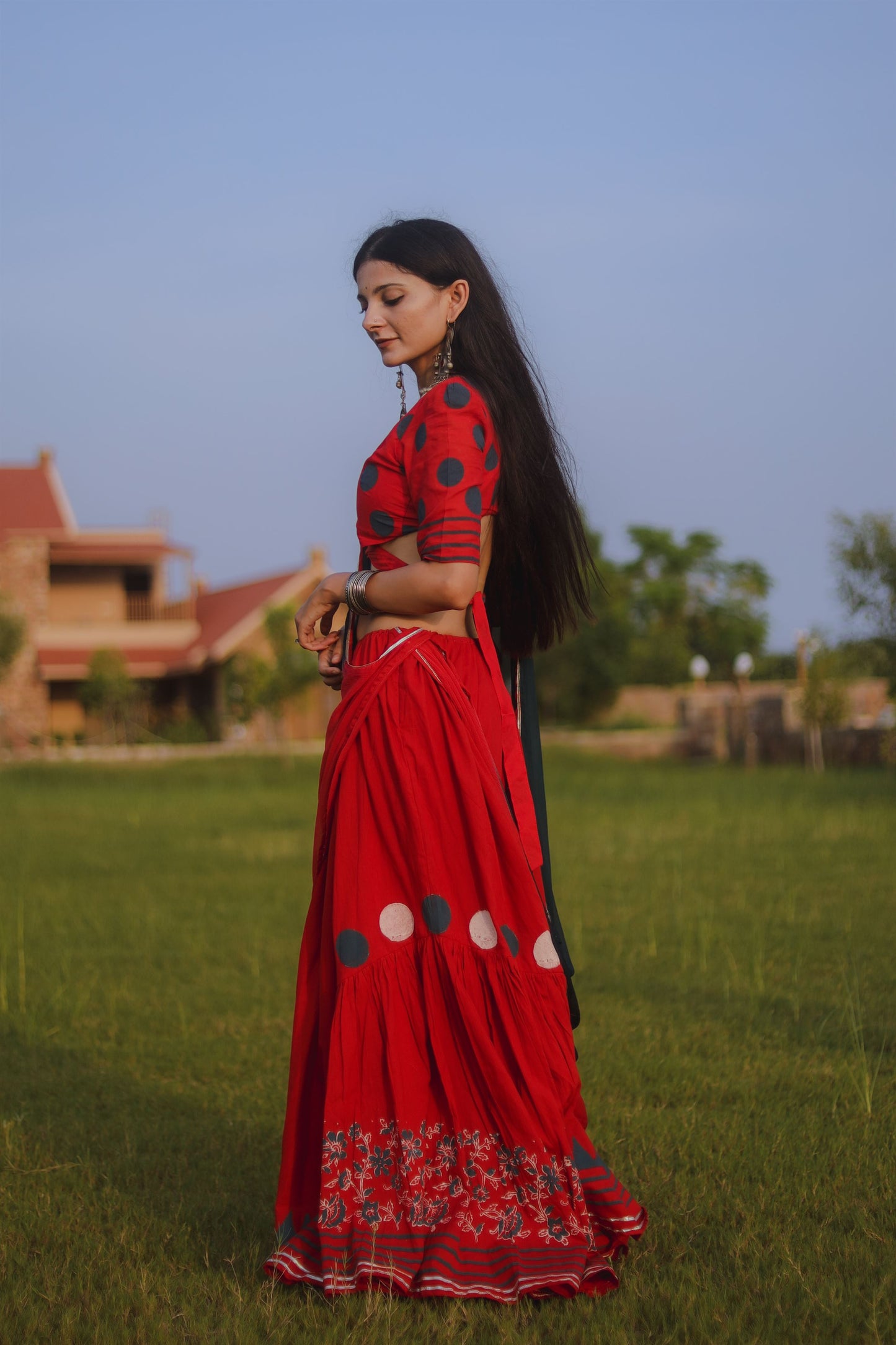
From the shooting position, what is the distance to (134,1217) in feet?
10.0

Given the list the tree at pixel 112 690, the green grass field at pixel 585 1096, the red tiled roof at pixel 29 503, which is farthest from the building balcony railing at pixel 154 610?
the green grass field at pixel 585 1096

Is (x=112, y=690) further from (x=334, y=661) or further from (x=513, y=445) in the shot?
(x=513, y=445)

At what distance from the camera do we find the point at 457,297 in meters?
2.68

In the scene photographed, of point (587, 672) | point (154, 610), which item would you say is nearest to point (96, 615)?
point (154, 610)

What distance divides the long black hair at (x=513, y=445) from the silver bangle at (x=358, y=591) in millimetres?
285

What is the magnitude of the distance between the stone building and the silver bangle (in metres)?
26.0

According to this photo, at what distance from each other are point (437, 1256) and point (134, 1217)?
981 millimetres

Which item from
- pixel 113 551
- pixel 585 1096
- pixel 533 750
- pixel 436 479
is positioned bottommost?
pixel 585 1096

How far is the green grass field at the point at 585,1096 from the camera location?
2451 mm

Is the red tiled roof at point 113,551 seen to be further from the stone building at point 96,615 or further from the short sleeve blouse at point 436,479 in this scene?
the short sleeve blouse at point 436,479

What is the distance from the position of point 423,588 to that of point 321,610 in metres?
0.32

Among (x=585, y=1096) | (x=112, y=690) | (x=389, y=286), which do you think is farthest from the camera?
(x=112, y=690)

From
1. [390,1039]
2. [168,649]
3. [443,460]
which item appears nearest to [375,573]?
[443,460]

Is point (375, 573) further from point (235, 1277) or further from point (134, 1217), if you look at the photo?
point (134, 1217)
